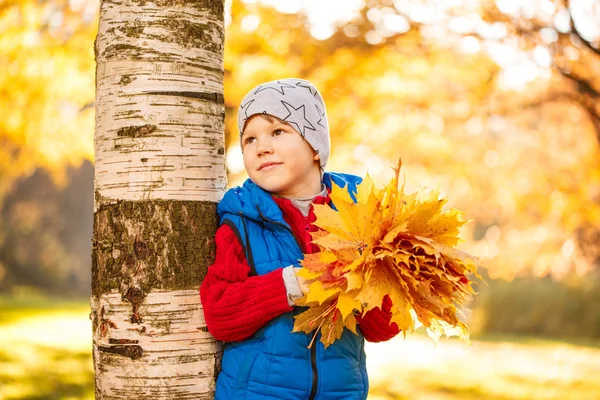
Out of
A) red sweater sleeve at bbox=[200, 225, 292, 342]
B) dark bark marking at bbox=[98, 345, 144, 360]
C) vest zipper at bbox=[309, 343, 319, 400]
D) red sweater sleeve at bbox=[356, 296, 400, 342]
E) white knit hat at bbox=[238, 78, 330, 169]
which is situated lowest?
vest zipper at bbox=[309, 343, 319, 400]

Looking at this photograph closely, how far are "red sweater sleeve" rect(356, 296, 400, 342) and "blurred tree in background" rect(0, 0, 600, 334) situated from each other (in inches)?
139

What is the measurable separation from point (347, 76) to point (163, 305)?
18.9ft

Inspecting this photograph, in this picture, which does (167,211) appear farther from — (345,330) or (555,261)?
(555,261)

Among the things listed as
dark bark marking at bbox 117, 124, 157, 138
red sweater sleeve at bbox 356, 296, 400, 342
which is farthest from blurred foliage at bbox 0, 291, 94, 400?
red sweater sleeve at bbox 356, 296, 400, 342

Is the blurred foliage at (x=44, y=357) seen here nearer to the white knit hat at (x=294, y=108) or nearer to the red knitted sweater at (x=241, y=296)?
the red knitted sweater at (x=241, y=296)

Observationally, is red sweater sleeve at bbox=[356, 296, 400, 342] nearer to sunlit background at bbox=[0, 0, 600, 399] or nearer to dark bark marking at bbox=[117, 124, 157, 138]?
dark bark marking at bbox=[117, 124, 157, 138]

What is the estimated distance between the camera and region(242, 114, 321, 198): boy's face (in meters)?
2.31

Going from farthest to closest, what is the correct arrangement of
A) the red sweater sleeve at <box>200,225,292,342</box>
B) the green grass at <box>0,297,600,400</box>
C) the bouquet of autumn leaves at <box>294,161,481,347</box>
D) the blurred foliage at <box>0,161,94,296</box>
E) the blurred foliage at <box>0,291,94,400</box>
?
the blurred foliage at <box>0,161,94,296</box>
the green grass at <box>0,297,600,400</box>
the blurred foliage at <box>0,291,94,400</box>
the red sweater sleeve at <box>200,225,292,342</box>
the bouquet of autumn leaves at <box>294,161,481,347</box>

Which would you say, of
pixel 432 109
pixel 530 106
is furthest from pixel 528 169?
→ pixel 432 109

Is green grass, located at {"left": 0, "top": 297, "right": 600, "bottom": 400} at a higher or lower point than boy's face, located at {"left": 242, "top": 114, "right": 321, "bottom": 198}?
lower

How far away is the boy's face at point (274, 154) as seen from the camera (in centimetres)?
231

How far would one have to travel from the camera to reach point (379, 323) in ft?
7.43

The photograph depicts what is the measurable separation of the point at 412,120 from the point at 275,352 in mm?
6847

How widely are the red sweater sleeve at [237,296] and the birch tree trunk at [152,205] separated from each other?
0.11 m
